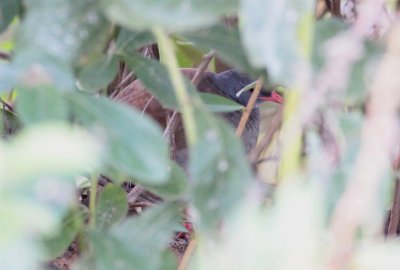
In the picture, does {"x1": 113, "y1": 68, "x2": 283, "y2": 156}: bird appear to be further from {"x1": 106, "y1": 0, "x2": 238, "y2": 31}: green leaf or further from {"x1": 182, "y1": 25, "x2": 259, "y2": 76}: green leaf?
{"x1": 106, "y1": 0, "x2": 238, "y2": 31}: green leaf

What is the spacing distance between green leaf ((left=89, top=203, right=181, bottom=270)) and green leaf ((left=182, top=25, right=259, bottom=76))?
127 millimetres

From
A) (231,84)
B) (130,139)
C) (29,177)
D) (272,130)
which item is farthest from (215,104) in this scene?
(231,84)

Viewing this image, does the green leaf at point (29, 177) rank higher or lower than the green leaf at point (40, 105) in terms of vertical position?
higher

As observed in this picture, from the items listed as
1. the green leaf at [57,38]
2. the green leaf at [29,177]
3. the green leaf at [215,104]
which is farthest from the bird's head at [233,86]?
the green leaf at [29,177]

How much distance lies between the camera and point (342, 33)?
0.52 m

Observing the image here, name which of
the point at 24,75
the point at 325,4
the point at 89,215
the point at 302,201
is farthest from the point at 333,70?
the point at 325,4

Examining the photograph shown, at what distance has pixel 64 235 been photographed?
56cm

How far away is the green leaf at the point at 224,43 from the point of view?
57 centimetres

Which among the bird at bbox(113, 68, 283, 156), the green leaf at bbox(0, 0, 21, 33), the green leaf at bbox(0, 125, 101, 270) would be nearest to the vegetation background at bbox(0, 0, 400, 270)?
the green leaf at bbox(0, 125, 101, 270)

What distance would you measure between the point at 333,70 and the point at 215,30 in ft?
0.66

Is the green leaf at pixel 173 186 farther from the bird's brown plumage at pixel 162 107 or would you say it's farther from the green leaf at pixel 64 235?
the bird's brown plumage at pixel 162 107

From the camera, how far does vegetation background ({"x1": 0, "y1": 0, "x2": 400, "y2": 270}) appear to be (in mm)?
354

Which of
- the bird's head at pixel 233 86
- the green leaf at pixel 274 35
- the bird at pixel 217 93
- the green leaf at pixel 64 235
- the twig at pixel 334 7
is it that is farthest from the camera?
the bird's head at pixel 233 86

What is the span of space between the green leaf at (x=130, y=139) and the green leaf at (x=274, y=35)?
0.08 metres
